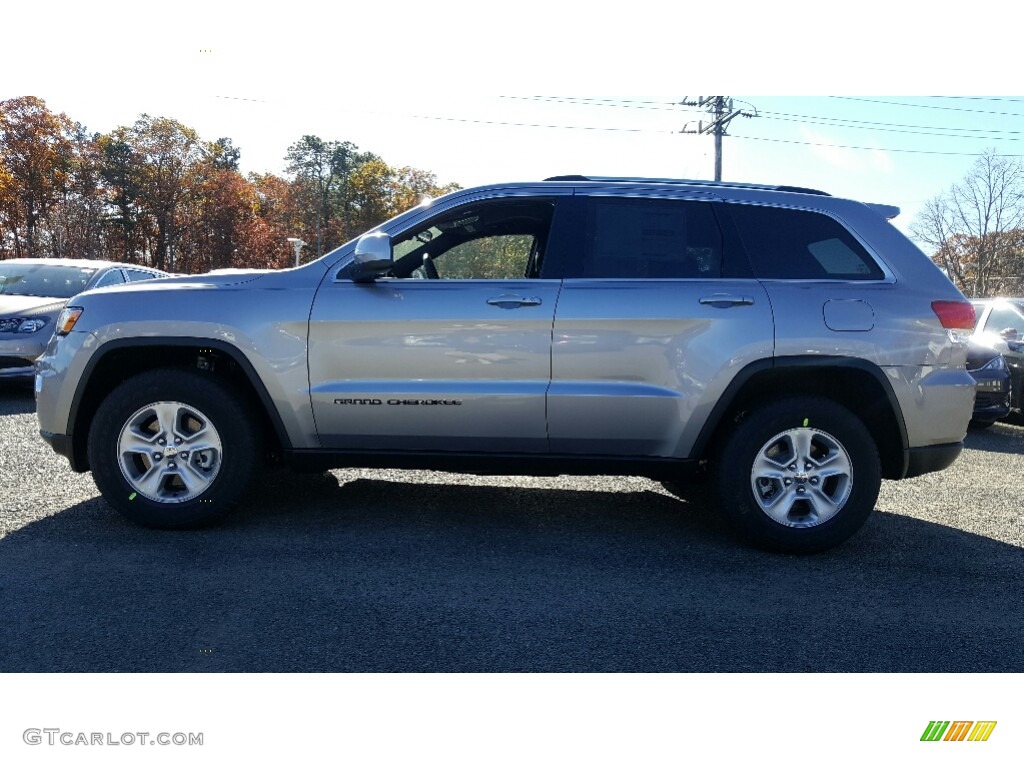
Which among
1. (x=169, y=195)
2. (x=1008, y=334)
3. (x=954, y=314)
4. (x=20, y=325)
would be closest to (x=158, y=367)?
(x=954, y=314)

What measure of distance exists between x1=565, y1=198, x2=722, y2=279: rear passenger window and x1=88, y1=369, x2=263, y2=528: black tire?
6.75ft

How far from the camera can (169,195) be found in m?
50.5

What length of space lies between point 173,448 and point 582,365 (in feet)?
7.51

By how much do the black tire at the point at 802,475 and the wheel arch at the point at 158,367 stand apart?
2.50 meters

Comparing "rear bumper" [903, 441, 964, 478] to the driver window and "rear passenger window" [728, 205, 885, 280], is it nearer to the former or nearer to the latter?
"rear passenger window" [728, 205, 885, 280]

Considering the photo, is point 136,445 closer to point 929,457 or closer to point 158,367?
point 158,367

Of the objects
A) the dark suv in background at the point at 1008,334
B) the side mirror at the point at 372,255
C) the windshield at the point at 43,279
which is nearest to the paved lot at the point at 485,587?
the side mirror at the point at 372,255

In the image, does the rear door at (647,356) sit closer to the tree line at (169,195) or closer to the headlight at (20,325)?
the headlight at (20,325)

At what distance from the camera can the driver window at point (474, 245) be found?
4.55m

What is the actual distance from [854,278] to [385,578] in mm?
2956

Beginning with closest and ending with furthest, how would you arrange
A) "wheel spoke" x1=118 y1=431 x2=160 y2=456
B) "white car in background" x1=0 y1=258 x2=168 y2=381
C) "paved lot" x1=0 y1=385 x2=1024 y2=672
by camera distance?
"paved lot" x1=0 y1=385 x2=1024 y2=672 < "wheel spoke" x1=118 y1=431 x2=160 y2=456 < "white car in background" x1=0 y1=258 x2=168 y2=381

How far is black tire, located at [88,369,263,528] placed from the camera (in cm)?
438

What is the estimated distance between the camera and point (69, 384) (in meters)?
4.43

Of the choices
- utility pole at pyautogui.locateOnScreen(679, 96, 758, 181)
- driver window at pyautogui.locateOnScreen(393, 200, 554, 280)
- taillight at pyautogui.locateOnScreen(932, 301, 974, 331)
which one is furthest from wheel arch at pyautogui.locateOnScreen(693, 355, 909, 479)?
utility pole at pyautogui.locateOnScreen(679, 96, 758, 181)
